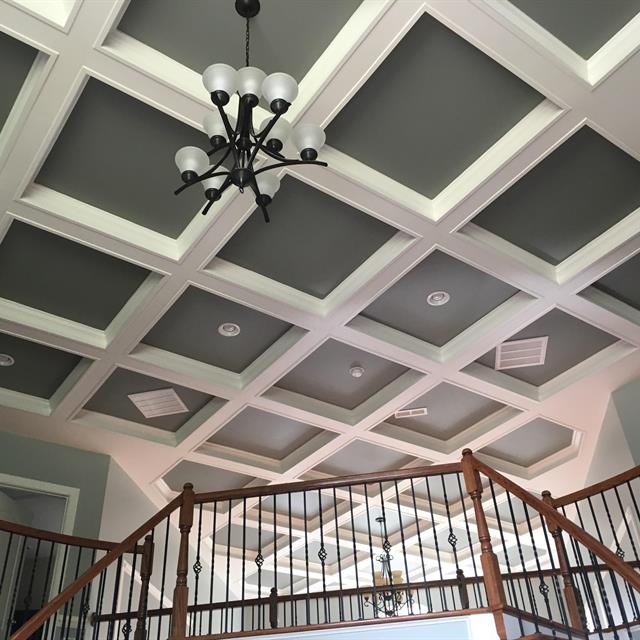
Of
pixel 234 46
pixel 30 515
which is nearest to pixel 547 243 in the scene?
pixel 234 46

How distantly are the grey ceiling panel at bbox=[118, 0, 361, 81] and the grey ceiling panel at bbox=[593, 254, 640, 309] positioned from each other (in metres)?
3.29

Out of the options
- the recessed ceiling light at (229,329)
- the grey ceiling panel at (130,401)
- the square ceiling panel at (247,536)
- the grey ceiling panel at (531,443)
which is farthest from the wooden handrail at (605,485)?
the square ceiling panel at (247,536)

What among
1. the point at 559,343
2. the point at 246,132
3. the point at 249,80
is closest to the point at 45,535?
the point at 246,132

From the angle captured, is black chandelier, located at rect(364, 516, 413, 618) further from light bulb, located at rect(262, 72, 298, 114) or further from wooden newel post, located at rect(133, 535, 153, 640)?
light bulb, located at rect(262, 72, 298, 114)

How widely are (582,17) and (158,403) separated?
212 inches

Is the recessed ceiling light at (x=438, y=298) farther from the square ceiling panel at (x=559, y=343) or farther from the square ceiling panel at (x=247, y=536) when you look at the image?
the square ceiling panel at (x=247, y=536)

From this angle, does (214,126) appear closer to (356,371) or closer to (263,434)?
(356,371)

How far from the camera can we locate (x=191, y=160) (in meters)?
3.47

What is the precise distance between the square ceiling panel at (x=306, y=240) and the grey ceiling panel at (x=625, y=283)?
2044 millimetres

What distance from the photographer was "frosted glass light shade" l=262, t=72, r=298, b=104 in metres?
3.12

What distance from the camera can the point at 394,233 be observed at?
5.17 metres

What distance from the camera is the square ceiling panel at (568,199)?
14.9ft

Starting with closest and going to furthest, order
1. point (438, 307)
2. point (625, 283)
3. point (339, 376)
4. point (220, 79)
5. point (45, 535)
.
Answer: point (220, 79) < point (45, 535) < point (625, 283) < point (438, 307) < point (339, 376)

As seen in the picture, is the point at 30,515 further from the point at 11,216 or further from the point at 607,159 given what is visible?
the point at 607,159
